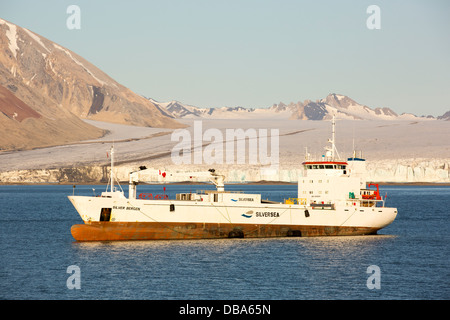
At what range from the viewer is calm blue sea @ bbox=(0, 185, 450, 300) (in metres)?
37.8

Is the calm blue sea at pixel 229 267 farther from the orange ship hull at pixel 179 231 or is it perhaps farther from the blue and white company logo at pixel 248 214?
the blue and white company logo at pixel 248 214

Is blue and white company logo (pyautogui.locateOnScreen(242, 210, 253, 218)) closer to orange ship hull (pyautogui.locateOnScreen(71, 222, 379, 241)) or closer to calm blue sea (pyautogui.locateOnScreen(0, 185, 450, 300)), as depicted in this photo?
orange ship hull (pyautogui.locateOnScreen(71, 222, 379, 241))

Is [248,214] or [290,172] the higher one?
[290,172]

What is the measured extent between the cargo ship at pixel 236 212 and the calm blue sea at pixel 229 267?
1.37m

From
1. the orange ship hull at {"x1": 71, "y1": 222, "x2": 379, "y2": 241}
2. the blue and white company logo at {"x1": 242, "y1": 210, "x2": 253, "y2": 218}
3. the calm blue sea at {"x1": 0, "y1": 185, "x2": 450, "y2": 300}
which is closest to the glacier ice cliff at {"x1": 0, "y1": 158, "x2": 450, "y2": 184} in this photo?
the orange ship hull at {"x1": 71, "y1": 222, "x2": 379, "y2": 241}

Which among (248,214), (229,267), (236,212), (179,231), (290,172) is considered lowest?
(229,267)

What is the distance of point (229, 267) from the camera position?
44.9 metres

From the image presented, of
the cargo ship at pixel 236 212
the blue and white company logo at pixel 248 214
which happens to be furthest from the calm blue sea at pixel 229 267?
the blue and white company logo at pixel 248 214

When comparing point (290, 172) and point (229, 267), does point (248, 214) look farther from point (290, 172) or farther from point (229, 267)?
point (290, 172)

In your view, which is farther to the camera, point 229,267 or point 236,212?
point 236,212

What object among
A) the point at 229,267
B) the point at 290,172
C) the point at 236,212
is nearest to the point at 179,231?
the point at 236,212

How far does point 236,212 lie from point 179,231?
17.2 ft

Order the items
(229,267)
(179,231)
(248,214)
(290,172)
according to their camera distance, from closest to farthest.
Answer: (229,267), (179,231), (248,214), (290,172)
